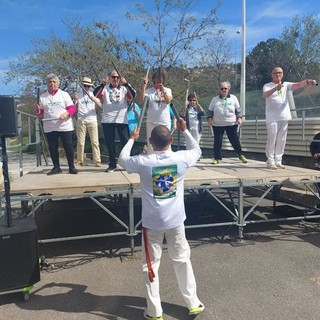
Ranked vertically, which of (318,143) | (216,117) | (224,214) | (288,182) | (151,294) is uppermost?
(216,117)

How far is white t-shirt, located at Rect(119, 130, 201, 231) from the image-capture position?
10.7 feet

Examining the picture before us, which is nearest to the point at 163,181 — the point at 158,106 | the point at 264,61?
the point at 158,106

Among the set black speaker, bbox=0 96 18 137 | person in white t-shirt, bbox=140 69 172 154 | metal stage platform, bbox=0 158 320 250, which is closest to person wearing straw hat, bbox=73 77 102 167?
metal stage platform, bbox=0 158 320 250

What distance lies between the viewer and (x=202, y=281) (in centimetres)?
419

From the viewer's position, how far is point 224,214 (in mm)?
7727

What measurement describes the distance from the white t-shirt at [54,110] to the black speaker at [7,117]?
1.86 m

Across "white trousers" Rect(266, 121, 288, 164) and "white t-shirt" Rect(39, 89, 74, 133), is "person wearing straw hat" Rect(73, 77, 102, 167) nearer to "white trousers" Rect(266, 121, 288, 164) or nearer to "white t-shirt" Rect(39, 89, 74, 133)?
"white t-shirt" Rect(39, 89, 74, 133)

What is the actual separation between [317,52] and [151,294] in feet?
110

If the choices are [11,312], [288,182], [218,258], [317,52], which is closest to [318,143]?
[288,182]

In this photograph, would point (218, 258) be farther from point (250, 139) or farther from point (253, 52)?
point (253, 52)

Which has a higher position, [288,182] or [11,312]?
[288,182]

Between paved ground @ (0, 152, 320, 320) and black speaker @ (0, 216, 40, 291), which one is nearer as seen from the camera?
paved ground @ (0, 152, 320, 320)

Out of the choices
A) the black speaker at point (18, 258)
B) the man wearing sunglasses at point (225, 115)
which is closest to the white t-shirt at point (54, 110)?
the black speaker at point (18, 258)

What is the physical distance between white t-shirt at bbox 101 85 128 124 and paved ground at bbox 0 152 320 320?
201 centimetres
